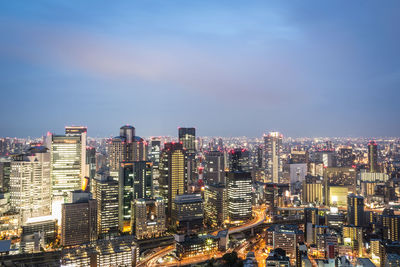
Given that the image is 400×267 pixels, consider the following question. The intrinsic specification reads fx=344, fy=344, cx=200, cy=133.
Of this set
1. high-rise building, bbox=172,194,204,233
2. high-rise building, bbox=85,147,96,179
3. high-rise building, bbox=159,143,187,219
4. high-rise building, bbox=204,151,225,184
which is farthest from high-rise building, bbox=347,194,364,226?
high-rise building, bbox=85,147,96,179

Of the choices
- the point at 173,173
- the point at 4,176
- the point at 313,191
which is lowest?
the point at 313,191

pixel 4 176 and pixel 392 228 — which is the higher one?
pixel 4 176

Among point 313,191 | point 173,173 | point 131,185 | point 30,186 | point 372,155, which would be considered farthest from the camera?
point 372,155

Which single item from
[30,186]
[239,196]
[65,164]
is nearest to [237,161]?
[239,196]

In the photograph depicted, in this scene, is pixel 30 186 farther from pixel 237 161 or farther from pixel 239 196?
pixel 237 161

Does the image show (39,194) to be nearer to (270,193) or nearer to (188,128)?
(270,193)


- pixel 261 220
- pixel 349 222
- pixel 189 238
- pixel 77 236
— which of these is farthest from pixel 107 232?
pixel 349 222

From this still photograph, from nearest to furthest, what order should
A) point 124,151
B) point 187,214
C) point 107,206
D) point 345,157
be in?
point 107,206 → point 187,214 → point 124,151 → point 345,157
